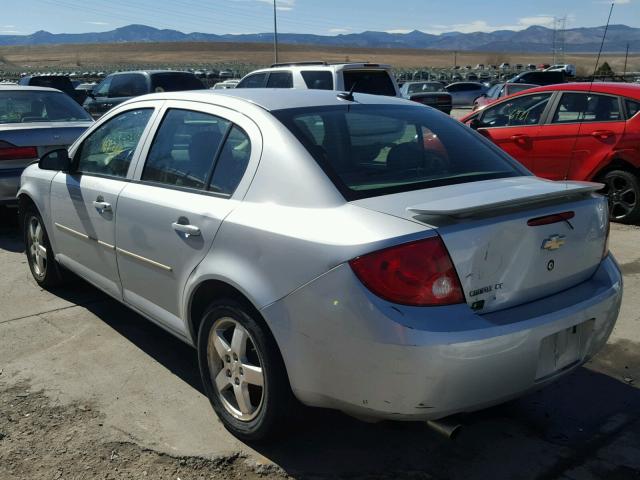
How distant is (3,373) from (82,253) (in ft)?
2.98

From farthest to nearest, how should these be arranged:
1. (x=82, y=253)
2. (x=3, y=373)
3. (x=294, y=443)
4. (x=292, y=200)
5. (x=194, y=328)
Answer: (x=82, y=253)
(x=3, y=373)
(x=194, y=328)
(x=294, y=443)
(x=292, y=200)

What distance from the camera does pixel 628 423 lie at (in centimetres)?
331

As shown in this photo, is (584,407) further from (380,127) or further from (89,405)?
(89,405)

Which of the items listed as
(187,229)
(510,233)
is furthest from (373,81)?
(510,233)

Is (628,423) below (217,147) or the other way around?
below

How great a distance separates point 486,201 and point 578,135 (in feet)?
18.9

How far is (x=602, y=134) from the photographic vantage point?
24.7 feet

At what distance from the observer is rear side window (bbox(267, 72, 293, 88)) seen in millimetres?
11289

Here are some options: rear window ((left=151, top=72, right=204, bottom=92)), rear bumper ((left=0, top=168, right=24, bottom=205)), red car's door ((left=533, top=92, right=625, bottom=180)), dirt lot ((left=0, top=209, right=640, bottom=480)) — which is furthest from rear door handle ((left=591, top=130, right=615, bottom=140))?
rear window ((left=151, top=72, right=204, bottom=92))

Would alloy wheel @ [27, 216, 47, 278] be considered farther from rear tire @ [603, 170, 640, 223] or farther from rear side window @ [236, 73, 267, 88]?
rear side window @ [236, 73, 267, 88]

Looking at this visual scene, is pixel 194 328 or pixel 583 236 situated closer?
pixel 583 236

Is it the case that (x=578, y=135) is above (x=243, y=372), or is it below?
above

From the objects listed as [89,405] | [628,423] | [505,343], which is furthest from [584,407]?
[89,405]

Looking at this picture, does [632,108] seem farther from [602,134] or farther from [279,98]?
[279,98]
